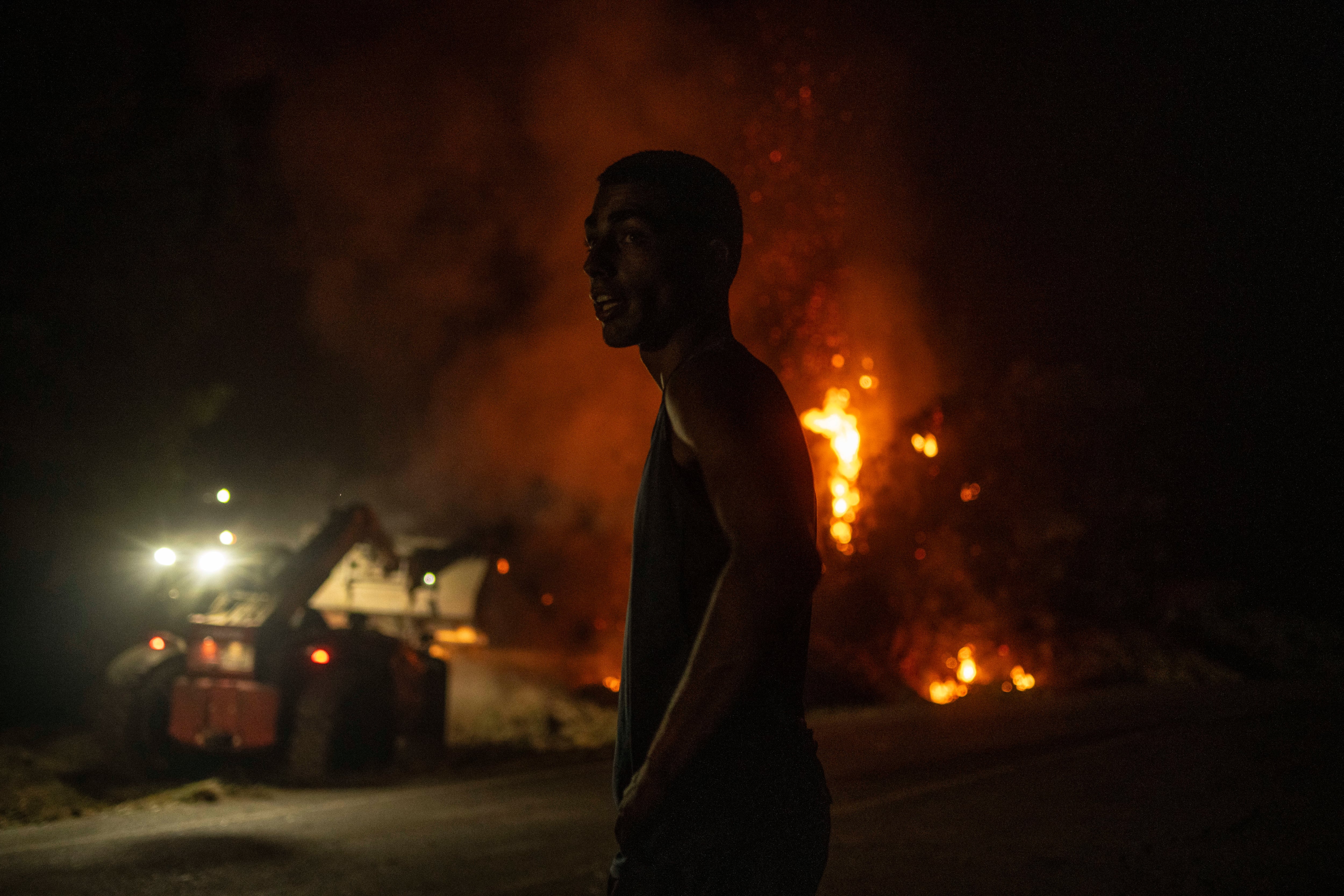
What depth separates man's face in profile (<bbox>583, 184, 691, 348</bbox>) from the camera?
188cm

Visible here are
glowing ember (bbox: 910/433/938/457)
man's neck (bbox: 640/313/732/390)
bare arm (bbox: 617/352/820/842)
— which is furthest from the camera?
glowing ember (bbox: 910/433/938/457)

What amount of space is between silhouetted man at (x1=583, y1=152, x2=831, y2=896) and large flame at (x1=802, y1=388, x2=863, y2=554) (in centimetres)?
1963

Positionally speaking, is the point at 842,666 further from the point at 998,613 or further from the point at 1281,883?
the point at 1281,883

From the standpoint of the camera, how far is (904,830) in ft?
22.0

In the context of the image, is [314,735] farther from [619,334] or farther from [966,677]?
[966,677]

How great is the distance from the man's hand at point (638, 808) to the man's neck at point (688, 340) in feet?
2.20

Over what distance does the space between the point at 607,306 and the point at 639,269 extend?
0.09 metres

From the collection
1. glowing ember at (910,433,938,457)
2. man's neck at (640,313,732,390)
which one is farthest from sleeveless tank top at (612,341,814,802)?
glowing ember at (910,433,938,457)

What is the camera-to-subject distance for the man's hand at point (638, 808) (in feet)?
5.30

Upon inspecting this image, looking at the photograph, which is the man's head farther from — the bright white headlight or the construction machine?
the bright white headlight

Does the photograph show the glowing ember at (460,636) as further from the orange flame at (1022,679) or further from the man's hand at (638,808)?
the man's hand at (638,808)

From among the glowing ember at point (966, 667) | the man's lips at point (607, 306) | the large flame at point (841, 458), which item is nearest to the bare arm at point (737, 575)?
the man's lips at point (607, 306)

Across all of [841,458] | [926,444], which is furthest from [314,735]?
[926,444]

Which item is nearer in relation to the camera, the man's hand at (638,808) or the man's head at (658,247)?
the man's hand at (638,808)
